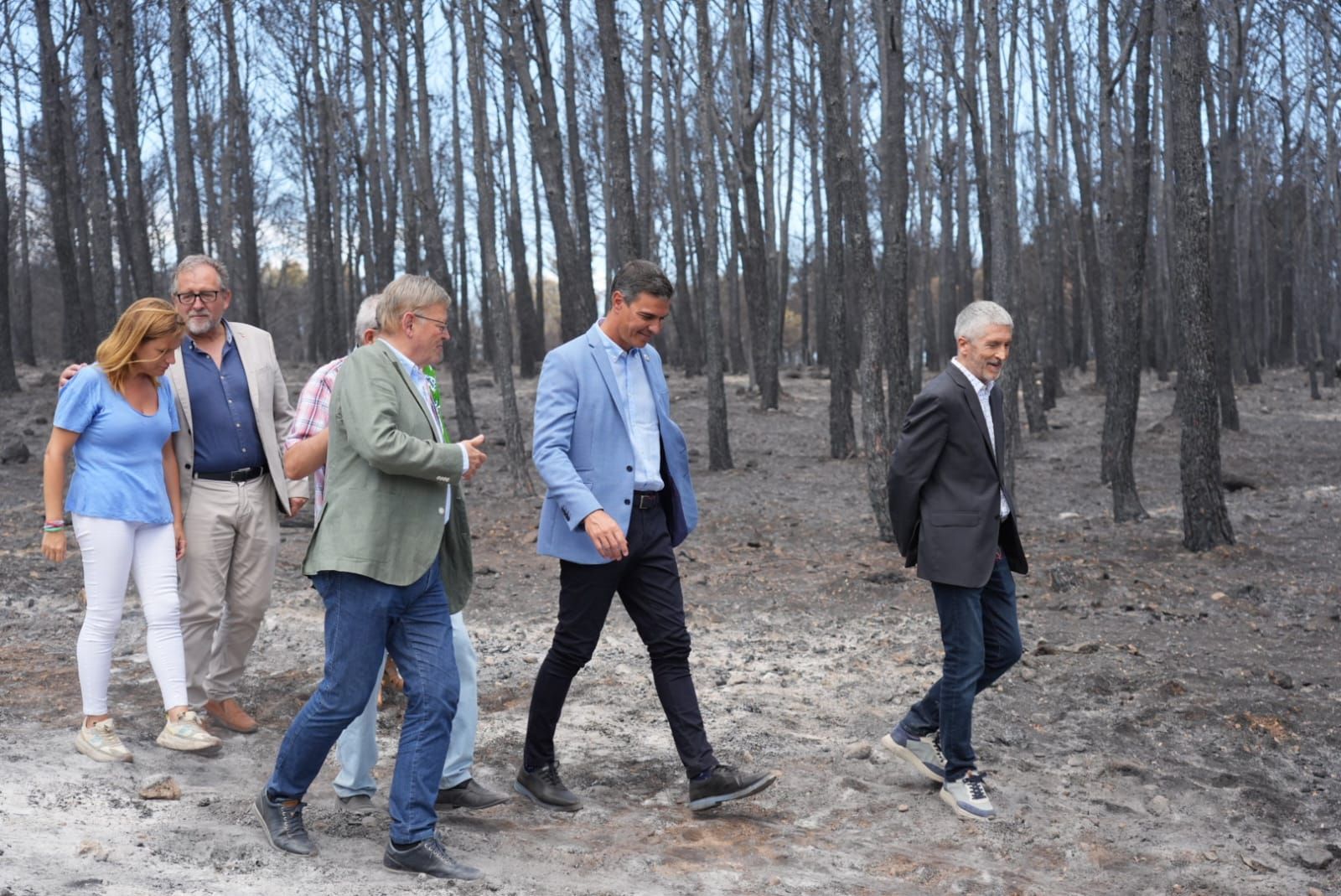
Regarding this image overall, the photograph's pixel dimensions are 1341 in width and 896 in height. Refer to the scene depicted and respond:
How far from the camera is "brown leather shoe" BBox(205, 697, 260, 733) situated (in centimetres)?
550

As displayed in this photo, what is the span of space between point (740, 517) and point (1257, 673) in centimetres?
651

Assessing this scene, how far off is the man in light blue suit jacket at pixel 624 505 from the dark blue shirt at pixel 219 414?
1.48m

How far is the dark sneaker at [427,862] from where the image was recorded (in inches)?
152

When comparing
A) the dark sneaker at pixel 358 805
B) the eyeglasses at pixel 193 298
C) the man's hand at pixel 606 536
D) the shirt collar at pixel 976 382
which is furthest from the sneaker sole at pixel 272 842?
the shirt collar at pixel 976 382

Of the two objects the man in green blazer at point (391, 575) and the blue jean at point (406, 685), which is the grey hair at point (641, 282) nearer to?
the man in green blazer at point (391, 575)

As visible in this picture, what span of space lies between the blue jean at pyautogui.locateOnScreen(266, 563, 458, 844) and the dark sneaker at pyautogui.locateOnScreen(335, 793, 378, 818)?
57 cm

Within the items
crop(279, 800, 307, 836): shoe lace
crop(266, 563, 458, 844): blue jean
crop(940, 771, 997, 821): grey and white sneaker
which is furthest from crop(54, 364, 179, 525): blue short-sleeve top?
crop(940, 771, 997, 821): grey and white sneaker

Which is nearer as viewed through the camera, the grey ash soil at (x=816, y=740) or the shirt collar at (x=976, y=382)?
the grey ash soil at (x=816, y=740)

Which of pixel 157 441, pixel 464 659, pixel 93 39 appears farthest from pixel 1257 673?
pixel 93 39

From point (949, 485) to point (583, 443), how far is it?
1434 mm

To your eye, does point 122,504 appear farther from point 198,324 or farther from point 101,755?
point 101,755

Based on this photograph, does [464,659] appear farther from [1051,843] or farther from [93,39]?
[93,39]

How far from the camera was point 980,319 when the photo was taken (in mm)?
4648

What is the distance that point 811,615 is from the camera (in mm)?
8555
